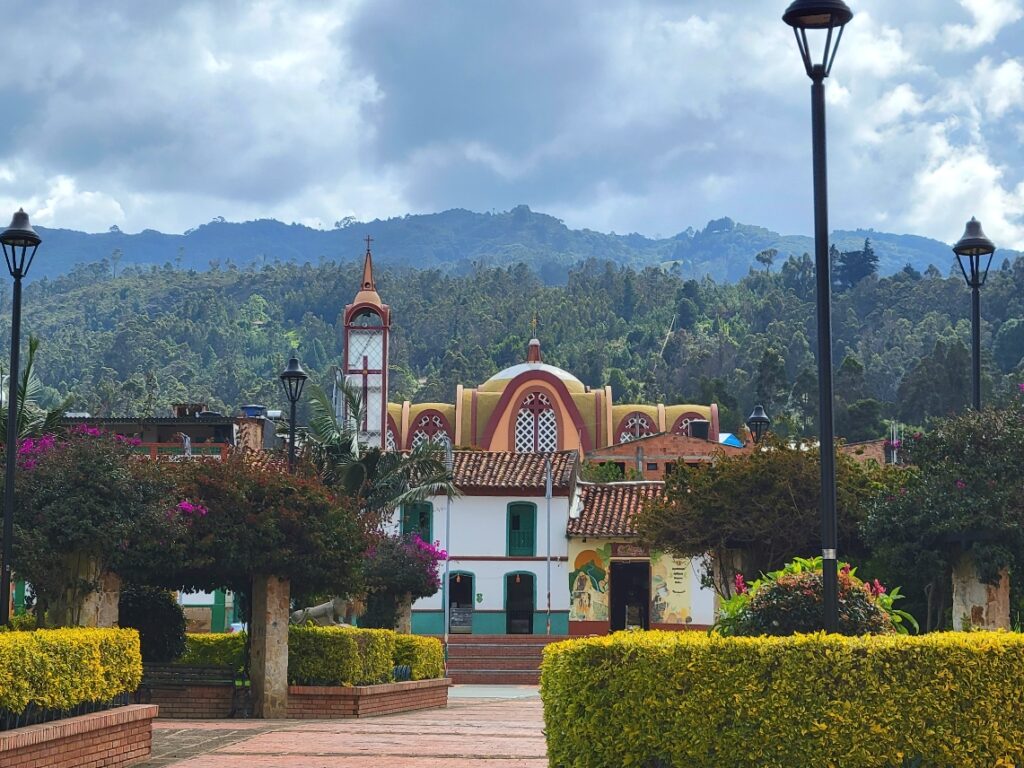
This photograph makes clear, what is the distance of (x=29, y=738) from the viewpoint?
10.1 meters

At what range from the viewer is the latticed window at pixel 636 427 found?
67.4m

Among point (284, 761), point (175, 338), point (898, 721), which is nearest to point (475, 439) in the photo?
point (284, 761)

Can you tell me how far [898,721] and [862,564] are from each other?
13.6 m

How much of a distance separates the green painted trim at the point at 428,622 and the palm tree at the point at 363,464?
43.3ft

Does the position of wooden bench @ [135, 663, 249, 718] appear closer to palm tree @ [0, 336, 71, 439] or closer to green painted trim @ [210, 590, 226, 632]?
palm tree @ [0, 336, 71, 439]

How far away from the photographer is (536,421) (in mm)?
65375

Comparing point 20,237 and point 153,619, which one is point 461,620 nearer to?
point 153,619

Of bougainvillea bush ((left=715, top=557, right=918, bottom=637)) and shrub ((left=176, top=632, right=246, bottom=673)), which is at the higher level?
bougainvillea bush ((left=715, top=557, right=918, bottom=637))

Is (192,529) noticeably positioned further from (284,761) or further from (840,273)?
(840,273)

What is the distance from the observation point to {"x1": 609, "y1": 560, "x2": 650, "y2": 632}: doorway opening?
3944 cm

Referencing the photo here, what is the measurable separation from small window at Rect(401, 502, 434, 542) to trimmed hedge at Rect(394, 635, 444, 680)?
16.2 metres

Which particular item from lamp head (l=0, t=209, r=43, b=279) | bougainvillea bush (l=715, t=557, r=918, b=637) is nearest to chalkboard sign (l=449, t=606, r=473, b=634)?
lamp head (l=0, t=209, r=43, b=279)

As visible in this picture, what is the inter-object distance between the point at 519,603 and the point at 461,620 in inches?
67.2

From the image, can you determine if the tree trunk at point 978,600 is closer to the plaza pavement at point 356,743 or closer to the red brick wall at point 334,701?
the plaza pavement at point 356,743
